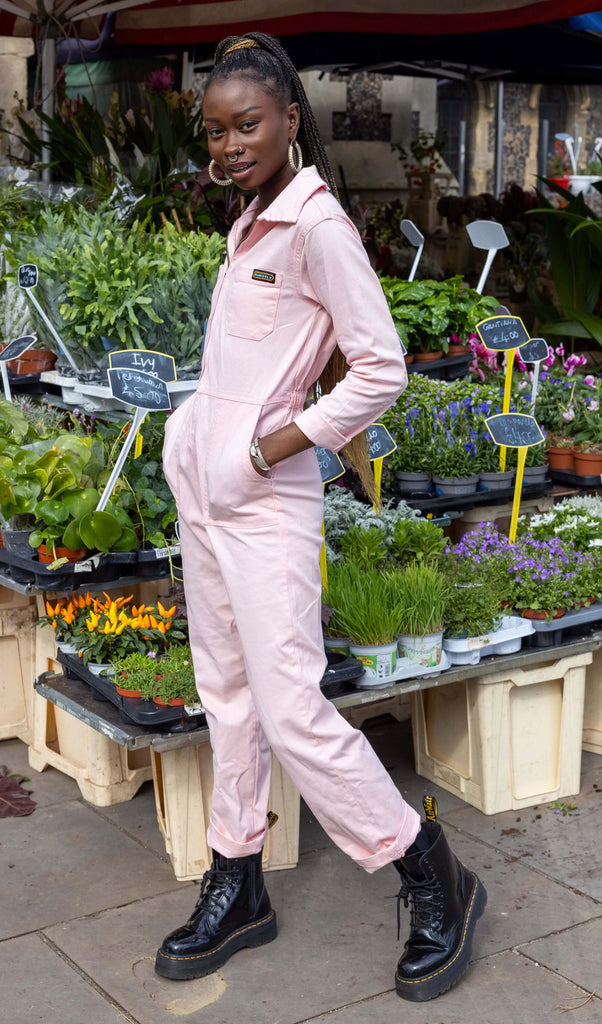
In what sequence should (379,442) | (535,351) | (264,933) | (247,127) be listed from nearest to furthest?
(247,127) → (264,933) → (379,442) → (535,351)

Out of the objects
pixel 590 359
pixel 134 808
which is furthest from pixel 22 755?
pixel 590 359

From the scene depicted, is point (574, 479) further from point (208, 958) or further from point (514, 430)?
point (208, 958)

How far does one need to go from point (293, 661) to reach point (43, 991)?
37.1 inches

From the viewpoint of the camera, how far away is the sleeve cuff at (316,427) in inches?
89.2

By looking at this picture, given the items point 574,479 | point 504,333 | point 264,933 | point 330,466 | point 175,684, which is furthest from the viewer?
point 574,479

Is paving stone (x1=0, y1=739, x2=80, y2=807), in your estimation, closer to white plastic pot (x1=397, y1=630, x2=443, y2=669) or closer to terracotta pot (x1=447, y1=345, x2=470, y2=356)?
white plastic pot (x1=397, y1=630, x2=443, y2=669)

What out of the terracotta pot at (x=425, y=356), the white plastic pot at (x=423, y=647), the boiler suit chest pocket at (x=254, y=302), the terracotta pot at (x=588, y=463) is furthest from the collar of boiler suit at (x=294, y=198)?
the terracotta pot at (x=425, y=356)

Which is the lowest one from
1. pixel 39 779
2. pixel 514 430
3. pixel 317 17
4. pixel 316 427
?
pixel 39 779

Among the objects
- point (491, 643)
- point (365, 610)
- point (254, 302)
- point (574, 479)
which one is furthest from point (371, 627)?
point (574, 479)

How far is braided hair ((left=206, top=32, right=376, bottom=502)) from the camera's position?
223 centimetres

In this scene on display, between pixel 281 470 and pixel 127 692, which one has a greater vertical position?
pixel 281 470

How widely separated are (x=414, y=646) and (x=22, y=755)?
1.46m

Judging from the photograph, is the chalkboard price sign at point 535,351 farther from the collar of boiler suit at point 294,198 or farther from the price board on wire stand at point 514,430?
the collar of boiler suit at point 294,198

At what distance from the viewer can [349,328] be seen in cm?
226
